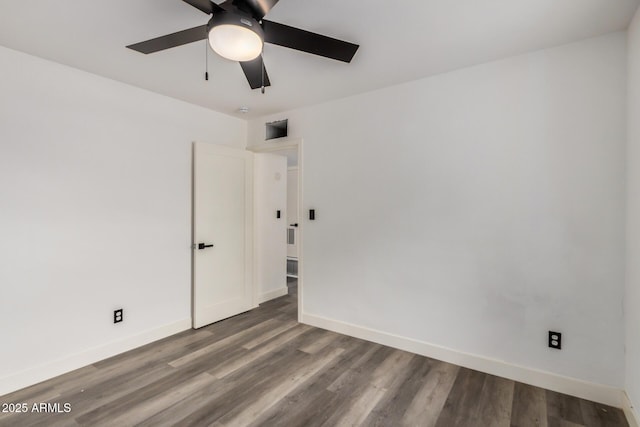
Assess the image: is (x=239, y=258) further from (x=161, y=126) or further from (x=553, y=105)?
(x=553, y=105)

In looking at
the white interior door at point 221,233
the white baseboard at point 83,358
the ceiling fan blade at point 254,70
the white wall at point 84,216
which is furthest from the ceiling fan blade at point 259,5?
the white baseboard at point 83,358

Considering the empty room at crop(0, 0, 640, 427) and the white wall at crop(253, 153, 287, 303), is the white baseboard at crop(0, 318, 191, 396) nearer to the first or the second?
the empty room at crop(0, 0, 640, 427)

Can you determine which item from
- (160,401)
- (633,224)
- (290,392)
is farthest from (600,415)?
(160,401)

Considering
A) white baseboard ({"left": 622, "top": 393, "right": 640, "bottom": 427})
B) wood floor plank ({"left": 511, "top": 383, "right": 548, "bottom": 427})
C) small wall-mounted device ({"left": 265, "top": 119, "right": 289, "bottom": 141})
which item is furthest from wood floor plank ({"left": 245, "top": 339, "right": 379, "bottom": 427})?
small wall-mounted device ({"left": 265, "top": 119, "right": 289, "bottom": 141})

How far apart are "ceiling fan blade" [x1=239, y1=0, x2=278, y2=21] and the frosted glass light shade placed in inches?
4.1

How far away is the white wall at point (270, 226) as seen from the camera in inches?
170

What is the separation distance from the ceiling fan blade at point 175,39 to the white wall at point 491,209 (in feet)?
6.07

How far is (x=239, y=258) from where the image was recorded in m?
3.94

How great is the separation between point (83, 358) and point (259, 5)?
9.83 feet

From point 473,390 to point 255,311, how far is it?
2.60m

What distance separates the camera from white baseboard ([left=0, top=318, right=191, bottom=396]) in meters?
2.29

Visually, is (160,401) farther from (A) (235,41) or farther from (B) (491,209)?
(B) (491,209)

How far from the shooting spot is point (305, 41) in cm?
170

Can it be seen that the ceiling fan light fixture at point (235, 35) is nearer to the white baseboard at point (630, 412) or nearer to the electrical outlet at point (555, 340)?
the electrical outlet at point (555, 340)
